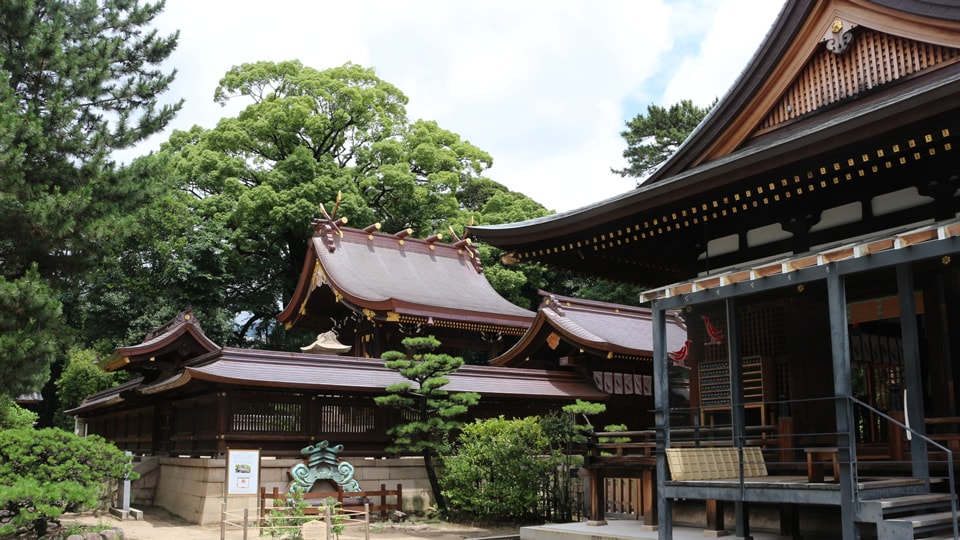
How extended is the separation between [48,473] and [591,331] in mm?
14021

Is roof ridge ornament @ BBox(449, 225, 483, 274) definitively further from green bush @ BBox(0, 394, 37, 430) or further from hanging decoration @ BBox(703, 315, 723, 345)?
hanging decoration @ BBox(703, 315, 723, 345)

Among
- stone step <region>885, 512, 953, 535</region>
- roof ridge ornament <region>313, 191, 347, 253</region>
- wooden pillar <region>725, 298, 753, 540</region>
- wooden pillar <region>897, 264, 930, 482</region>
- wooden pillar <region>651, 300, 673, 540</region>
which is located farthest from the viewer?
roof ridge ornament <region>313, 191, 347, 253</region>

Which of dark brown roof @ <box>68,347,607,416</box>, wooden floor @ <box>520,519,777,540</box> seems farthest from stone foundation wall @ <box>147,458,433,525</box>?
wooden floor @ <box>520,519,777,540</box>

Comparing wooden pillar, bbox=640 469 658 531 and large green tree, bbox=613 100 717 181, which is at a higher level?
large green tree, bbox=613 100 717 181

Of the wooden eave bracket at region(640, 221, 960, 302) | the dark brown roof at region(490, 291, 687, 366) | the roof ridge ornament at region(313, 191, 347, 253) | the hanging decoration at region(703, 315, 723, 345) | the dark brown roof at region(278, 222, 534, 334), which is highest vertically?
the roof ridge ornament at region(313, 191, 347, 253)

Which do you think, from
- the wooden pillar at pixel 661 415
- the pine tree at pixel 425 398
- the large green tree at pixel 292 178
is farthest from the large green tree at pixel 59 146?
the large green tree at pixel 292 178

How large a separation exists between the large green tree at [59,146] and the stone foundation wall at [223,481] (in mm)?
5025

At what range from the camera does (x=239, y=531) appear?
1549cm

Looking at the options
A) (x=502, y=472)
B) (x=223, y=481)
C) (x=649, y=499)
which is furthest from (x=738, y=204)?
(x=223, y=481)

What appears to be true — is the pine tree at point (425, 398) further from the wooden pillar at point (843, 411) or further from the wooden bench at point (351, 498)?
the wooden pillar at point (843, 411)

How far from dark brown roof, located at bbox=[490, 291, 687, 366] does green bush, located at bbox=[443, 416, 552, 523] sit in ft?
16.8

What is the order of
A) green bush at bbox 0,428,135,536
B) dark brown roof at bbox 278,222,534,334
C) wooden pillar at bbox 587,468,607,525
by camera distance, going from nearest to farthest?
green bush at bbox 0,428,135,536
wooden pillar at bbox 587,468,607,525
dark brown roof at bbox 278,222,534,334

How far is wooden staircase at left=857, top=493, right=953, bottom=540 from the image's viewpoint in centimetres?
802

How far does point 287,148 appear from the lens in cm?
4112
